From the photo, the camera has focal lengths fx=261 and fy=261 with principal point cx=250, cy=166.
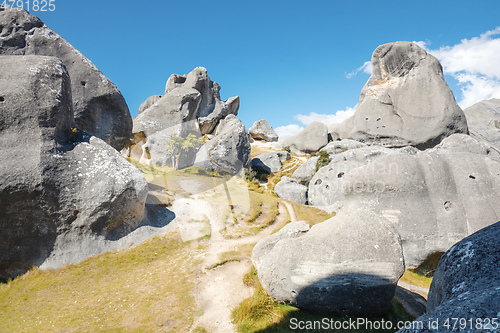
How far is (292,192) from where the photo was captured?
21609 millimetres

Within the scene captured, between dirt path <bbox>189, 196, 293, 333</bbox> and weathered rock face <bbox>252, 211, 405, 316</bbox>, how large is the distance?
47.5 inches

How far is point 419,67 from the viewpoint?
27734mm

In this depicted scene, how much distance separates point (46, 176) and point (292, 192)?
16.4m

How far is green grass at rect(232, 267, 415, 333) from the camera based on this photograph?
6.41m

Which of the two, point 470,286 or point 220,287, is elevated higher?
point 470,286

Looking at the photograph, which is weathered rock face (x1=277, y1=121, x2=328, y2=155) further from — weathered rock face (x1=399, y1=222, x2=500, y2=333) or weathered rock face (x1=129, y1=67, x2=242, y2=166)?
weathered rock face (x1=399, y1=222, x2=500, y2=333)

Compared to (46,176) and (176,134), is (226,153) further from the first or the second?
(46,176)

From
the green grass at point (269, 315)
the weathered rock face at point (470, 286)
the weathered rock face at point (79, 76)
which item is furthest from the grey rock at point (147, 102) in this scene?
the weathered rock face at point (470, 286)

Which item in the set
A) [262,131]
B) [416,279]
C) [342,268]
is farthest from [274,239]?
[262,131]

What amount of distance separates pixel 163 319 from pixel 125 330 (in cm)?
92

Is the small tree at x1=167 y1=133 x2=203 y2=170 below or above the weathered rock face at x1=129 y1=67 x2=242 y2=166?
below

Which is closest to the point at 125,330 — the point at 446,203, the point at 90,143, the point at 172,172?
the point at 90,143

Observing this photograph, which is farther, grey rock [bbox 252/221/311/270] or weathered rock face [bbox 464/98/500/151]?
weathered rock face [bbox 464/98/500/151]

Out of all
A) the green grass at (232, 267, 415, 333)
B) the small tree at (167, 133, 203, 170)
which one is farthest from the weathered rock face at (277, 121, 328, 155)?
the green grass at (232, 267, 415, 333)
